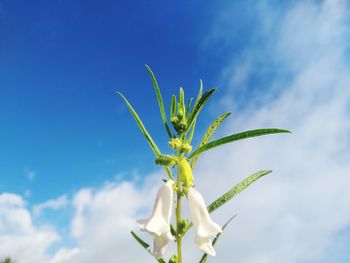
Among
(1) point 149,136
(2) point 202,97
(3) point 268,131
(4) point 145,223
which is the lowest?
(4) point 145,223

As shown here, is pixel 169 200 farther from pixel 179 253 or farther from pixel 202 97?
pixel 202 97

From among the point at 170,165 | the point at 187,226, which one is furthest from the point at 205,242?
the point at 170,165

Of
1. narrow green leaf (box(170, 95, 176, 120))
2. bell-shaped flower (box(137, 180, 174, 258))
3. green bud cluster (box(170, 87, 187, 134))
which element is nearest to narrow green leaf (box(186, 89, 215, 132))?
green bud cluster (box(170, 87, 187, 134))

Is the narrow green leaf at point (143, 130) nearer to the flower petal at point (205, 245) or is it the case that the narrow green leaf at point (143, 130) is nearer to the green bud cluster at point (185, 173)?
the green bud cluster at point (185, 173)

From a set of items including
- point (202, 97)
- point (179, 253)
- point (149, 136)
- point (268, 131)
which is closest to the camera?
point (179, 253)

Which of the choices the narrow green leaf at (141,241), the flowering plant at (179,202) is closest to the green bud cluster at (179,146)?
the flowering plant at (179,202)

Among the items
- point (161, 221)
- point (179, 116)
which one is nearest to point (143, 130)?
point (179, 116)
